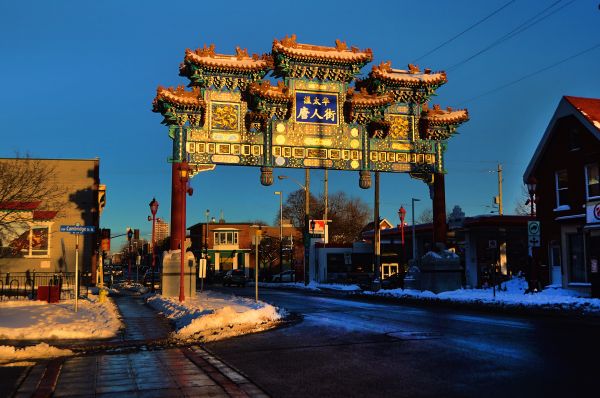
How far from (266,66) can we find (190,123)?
15.7 feet

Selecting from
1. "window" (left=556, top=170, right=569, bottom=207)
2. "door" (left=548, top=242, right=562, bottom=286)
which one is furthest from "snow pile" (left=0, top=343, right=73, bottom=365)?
"door" (left=548, top=242, right=562, bottom=286)

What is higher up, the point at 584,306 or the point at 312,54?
the point at 312,54

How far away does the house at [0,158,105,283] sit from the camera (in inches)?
1416

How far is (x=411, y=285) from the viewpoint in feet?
109

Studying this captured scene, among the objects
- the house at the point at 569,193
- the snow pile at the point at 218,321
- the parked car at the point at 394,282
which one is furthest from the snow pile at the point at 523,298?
the snow pile at the point at 218,321

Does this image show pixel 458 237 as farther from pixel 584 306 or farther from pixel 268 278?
pixel 268 278

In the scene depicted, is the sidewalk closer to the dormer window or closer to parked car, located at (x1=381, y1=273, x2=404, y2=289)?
the dormer window

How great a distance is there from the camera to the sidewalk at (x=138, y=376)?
786 cm

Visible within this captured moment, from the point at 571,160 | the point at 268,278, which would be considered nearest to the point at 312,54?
the point at 571,160

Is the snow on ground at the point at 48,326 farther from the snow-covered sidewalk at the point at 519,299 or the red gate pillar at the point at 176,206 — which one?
the snow-covered sidewalk at the point at 519,299

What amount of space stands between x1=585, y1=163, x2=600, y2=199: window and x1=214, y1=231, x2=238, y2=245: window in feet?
226

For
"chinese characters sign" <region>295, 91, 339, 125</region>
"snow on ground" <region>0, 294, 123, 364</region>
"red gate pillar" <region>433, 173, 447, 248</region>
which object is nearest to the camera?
"snow on ground" <region>0, 294, 123, 364</region>

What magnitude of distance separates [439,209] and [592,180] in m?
7.75

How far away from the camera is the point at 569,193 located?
93.9ft
